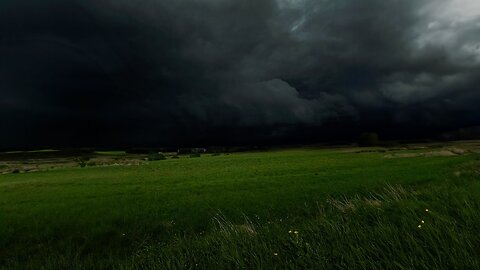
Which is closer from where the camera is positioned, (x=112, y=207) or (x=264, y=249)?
(x=264, y=249)

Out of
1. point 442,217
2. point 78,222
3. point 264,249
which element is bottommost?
point 78,222

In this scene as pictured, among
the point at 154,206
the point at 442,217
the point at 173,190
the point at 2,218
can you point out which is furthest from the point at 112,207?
the point at 442,217

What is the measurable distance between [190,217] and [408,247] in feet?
46.3

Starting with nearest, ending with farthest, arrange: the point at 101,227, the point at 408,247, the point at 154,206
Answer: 1. the point at 408,247
2. the point at 101,227
3. the point at 154,206

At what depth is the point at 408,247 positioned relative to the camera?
4121mm

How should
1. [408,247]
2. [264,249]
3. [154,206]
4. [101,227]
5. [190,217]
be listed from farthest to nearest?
[154,206] → [190,217] → [101,227] → [264,249] → [408,247]

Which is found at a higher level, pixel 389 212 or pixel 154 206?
pixel 389 212

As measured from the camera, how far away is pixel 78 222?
1734 centimetres

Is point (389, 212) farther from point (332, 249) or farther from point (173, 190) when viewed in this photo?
point (173, 190)

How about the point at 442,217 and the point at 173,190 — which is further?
the point at 173,190

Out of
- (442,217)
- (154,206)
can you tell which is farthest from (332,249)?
(154,206)

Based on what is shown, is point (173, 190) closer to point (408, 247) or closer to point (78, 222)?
point (78, 222)

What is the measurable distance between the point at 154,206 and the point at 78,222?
183 inches

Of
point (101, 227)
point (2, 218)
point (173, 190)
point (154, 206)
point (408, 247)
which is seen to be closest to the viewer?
point (408, 247)
